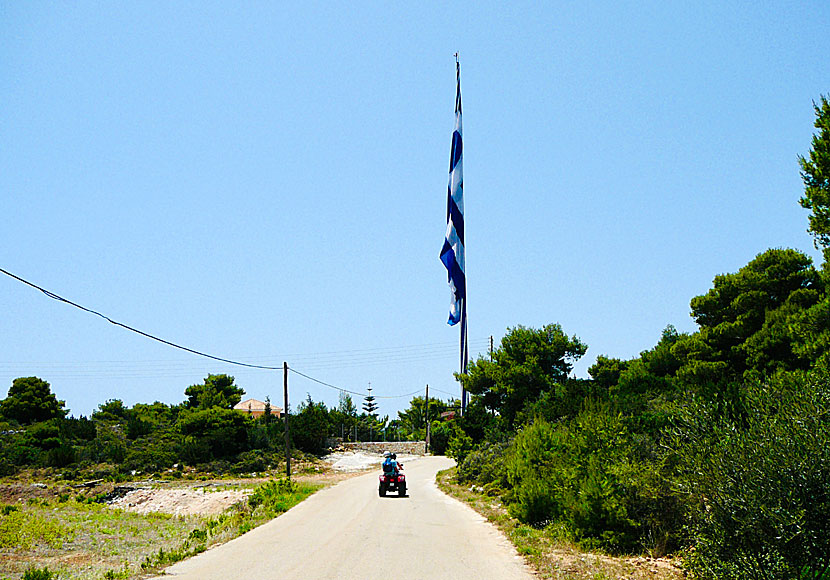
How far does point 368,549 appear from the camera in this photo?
1359cm

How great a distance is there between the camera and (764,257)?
32.5m

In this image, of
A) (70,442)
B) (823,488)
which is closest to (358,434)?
(70,442)

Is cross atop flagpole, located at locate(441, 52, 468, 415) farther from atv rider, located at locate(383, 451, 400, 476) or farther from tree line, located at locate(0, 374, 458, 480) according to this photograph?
tree line, located at locate(0, 374, 458, 480)

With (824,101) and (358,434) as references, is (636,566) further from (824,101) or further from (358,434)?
(358,434)

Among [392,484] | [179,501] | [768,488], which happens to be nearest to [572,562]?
[768,488]

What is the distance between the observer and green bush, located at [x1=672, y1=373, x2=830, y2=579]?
701 cm

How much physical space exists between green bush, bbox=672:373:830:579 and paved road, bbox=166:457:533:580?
3.68 m

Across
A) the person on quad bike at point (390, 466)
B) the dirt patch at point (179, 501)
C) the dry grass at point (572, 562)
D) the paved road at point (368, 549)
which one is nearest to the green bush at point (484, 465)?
the person on quad bike at point (390, 466)

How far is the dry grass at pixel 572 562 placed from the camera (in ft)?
33.5

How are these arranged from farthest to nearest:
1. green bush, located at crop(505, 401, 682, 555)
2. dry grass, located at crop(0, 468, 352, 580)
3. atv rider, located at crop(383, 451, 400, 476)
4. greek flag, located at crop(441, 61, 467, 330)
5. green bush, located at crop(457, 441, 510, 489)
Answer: green bush, located at crop(457, 441, 510, 489) < atv rider, located at crop(383, 451, 400, 476) < greek flag, located at crop(441, 61, 467, 330) < dry grass, located at crop(0, 468, 352, 580) < green bush, located at crop(505, 401, 682, 555)

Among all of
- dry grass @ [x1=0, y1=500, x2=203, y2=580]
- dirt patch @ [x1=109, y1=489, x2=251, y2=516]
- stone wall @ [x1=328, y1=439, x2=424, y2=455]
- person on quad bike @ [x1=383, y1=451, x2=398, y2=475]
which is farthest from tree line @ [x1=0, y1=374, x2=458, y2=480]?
person on quad bike @ [x1=383, y1=451, x2=398, y2=475]

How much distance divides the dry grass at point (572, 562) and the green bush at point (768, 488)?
5.74ft

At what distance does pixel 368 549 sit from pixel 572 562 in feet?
14.6

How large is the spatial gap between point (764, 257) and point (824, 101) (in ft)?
58.4
